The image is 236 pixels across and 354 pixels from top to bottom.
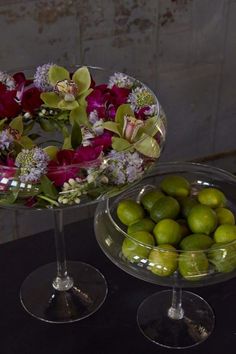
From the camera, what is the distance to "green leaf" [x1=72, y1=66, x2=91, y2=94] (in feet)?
2.92

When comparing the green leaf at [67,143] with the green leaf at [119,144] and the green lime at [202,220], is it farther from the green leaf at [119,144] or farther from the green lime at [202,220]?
the green lime at [202,220]

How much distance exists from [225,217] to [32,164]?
0.28 m

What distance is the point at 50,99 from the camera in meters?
0.86

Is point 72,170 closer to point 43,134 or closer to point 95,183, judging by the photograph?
point 95,183

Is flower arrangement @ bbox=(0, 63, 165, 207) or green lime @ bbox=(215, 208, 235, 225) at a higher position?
flower arrangement @ bbox=(0, 63, 165, 207)

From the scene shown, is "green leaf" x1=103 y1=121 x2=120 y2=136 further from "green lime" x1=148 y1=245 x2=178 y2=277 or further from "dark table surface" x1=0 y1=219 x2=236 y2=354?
"dark table surface" x1=0 y1=219 x2=236 y2=354

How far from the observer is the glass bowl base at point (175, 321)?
2.83 feet

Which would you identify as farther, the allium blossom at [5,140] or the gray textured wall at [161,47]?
the gray textured wall at [161,47]

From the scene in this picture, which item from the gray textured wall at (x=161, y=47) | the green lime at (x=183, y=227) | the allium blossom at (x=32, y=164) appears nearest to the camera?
the allium blossom at (x=32, y=164)

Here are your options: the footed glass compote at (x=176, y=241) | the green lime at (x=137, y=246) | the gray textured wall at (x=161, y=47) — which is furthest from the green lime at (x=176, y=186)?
the gray textured wall at (x=161, y=47)

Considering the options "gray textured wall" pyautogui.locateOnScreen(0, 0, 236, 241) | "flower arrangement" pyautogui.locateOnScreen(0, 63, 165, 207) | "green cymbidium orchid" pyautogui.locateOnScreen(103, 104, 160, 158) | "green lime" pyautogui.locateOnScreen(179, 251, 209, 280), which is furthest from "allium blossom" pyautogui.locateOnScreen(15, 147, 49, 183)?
"gray textured wall" pyautogui.locateOnScreen(0, 0, 236, 241)

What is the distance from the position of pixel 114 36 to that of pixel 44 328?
78 cm

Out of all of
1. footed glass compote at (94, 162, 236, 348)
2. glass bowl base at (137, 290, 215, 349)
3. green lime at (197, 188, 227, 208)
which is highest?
green lime at (197, 188, 227, 208)

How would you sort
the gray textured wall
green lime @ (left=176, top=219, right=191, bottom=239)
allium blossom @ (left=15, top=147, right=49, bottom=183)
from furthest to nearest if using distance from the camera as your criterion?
the gray textured wall, green lime @ (left=176, top=219, right=191, bottom=239), allium blossom @ (left=15, top=147, right=49, bottom=183)
